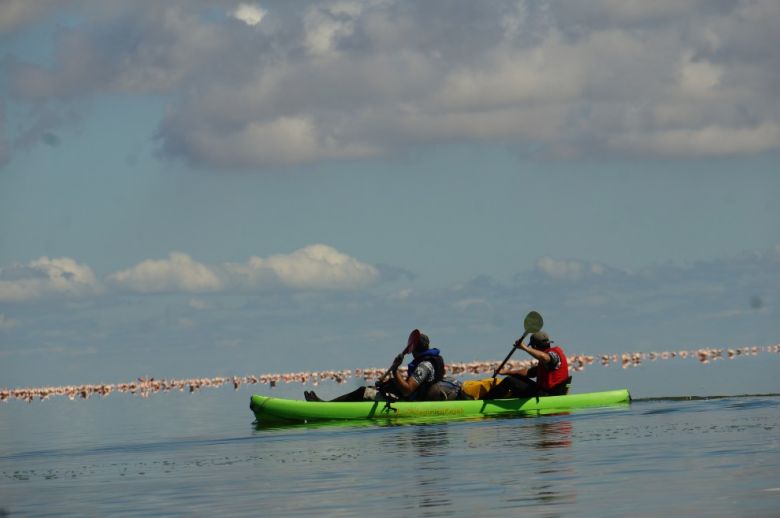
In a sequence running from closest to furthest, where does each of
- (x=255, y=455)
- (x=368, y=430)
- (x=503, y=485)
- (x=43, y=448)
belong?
(x=503, y=485) → (x=255, y=455) → (x=368, y=430) → (x=43, y=448)

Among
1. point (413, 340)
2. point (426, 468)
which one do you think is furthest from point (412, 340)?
point (426, 468)

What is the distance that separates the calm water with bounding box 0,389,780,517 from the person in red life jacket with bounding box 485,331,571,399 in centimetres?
101

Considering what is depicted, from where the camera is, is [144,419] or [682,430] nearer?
[682,430]

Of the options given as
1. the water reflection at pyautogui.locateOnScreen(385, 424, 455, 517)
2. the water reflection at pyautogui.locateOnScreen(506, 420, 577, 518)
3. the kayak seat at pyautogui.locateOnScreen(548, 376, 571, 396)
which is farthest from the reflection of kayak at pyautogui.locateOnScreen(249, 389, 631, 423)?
the water reflection at pyautogui.locateOnScreen(506, 420, 577, 518)

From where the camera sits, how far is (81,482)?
2438 cm

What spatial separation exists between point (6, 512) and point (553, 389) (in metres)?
17.1

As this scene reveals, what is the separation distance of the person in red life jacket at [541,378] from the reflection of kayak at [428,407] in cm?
25

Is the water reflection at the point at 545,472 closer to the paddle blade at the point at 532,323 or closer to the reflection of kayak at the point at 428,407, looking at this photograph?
the reflection of kayak at the point at 428,407

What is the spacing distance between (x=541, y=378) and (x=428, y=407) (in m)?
2.91

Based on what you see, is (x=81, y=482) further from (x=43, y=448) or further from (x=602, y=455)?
(x=43, y=448)

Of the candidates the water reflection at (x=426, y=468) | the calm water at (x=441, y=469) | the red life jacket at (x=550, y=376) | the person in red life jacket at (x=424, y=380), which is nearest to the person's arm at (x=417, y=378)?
the person in red life jacket at (x=424, y=380)

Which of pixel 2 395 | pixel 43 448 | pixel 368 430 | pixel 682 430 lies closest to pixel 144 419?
pixel 43 448

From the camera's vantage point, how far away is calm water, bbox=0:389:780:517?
17.7 meters

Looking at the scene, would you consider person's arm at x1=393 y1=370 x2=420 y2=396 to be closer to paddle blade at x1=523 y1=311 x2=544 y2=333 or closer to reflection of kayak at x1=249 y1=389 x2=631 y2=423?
reflection of kayak at x1=249 y1=389 x2=631 y2=423
